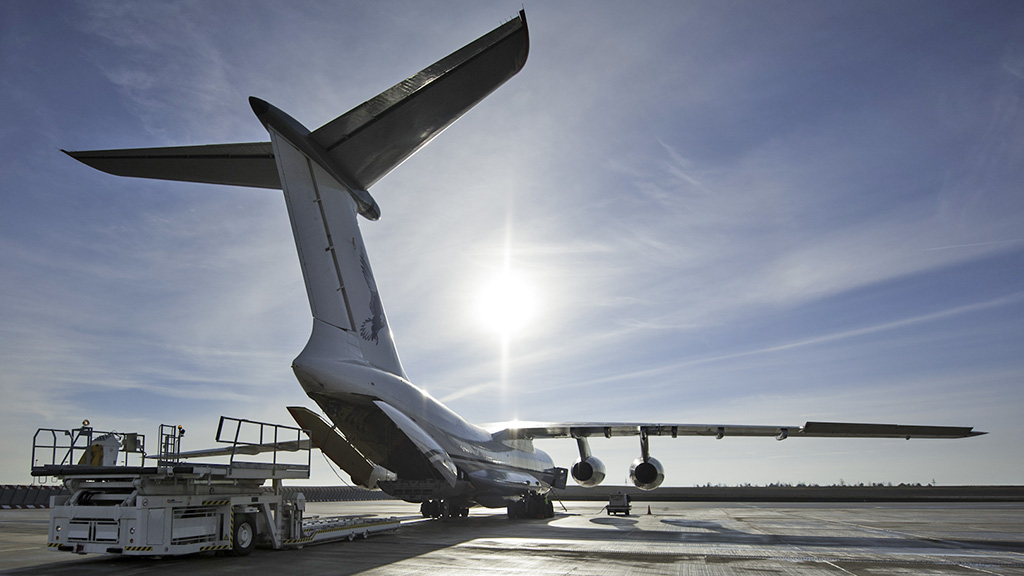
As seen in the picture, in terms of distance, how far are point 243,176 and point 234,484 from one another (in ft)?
21.4

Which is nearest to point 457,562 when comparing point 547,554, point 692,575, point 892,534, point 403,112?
point 547,554

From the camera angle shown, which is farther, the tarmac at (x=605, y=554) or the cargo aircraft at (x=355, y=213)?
the cargo aircraft at (x=355, y=213)

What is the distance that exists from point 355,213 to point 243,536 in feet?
21.4

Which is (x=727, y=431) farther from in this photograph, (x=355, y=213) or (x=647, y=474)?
(x=355, y=213)

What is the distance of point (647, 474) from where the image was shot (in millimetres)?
21938

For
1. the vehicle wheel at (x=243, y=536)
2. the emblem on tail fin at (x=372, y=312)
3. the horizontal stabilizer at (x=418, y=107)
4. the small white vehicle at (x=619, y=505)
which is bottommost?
the small white vehicle at (x=619, y=505)

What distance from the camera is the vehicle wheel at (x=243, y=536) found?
1013 cm

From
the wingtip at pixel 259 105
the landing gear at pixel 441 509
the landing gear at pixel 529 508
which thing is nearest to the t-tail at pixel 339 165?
the wingtip at pixel 259 105

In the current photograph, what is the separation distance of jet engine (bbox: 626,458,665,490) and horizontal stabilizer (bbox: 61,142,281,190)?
47.4 feet

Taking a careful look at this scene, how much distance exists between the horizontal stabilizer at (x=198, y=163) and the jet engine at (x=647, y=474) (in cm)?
1444

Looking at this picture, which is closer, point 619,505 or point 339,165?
point 339,165

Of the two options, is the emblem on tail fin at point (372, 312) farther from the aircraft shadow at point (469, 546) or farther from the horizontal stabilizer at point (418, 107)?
the aircraft shadow at point (469, 546)

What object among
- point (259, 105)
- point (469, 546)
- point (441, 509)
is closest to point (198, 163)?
point (259, 105)

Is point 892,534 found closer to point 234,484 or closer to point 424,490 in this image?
point 424,490
